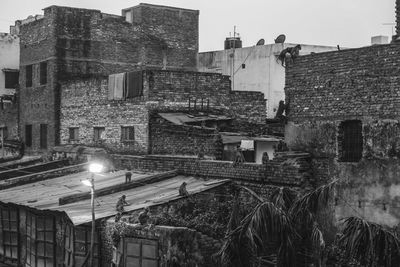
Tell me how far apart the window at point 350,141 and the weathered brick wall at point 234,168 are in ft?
3.52

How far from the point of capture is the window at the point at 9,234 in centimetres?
2383

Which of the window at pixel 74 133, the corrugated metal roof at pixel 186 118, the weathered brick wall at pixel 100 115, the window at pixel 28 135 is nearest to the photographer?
the corrugated metal roof at pixel 186 118

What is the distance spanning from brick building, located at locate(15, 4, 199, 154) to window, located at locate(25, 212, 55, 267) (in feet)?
27.6

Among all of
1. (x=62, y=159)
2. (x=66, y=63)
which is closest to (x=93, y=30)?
(x=66, y=63)

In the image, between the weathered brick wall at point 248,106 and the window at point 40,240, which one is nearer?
the window at point 40,240

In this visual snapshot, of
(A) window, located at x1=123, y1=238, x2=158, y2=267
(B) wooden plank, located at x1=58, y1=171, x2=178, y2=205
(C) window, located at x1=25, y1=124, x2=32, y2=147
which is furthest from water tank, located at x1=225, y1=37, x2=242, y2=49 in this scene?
(A) window, located at x1=123, y1=238, x2=158, y2=267

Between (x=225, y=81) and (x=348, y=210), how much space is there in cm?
1179

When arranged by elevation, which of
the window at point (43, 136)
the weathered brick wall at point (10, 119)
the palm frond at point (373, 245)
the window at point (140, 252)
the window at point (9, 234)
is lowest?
the window at point (9, 234)

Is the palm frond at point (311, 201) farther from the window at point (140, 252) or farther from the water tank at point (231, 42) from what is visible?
the water tank at point (231, 42)

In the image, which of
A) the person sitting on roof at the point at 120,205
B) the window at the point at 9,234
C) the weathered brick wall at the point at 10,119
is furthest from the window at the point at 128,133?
the weathered brick wall at the point at 10,119

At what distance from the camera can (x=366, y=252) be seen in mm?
13023

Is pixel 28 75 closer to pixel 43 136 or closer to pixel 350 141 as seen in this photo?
pixel 43 136

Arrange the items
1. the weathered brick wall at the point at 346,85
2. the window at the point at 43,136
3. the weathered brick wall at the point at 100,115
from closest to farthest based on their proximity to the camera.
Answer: the weathered brick wall at the point at 346,85 → the weathered brick wall at the point at 100,115 → the window at the point at 43,136

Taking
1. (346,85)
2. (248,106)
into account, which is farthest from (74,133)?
(346,85)
